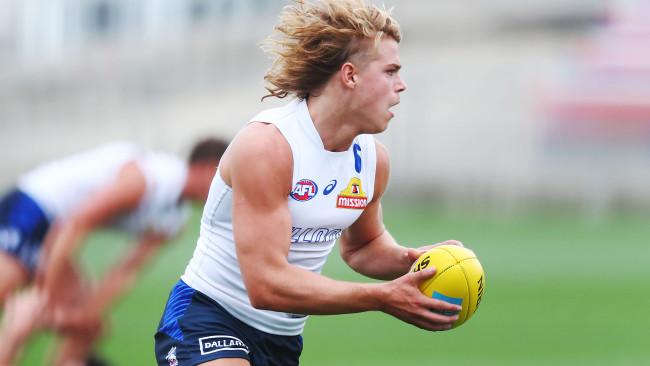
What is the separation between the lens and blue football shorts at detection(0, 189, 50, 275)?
8.05m

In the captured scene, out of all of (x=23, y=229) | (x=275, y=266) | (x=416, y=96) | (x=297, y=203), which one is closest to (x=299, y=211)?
(x=297, y=203)

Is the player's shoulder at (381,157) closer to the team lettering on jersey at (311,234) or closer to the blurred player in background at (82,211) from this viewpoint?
the team lettering on jersey at (311,234)

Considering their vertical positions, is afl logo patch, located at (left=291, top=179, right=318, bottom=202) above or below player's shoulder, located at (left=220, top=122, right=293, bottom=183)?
below

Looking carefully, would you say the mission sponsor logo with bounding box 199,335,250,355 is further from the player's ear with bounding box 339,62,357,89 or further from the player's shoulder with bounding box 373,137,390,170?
the player's ear with bounding box 339,62,357,89

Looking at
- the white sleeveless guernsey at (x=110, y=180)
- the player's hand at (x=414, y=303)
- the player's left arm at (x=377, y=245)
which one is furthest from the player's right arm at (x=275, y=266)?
the white sleeveless guernsey at (x=110, y=180)

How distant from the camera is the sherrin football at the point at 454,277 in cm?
493

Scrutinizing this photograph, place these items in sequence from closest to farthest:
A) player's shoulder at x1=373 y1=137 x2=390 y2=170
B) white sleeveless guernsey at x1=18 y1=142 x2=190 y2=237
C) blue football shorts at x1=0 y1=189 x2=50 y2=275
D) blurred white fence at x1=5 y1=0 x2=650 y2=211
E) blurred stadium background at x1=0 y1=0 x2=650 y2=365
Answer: player's shoulder at x1=373 y1=137 x2=390 y2=170, white sleeveless guernsey at x1=18 y1=142 x2=190 y2=237, blue football shorts at x1=0 y1=189 x2=50 y2=275, blurred stadium background at x1=0 y1=0 x2=650 y2=365, blurred white fence at x1=5 y1=0 x2=650 y2=211

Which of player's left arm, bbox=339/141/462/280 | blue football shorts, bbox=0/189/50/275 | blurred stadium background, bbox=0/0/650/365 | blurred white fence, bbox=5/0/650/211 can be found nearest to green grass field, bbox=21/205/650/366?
blurred stadium background, bbox=0/0/650/365

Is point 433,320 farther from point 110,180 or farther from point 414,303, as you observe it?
point 110,180

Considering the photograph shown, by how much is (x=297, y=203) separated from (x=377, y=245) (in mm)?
773

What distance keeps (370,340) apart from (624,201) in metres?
11.2

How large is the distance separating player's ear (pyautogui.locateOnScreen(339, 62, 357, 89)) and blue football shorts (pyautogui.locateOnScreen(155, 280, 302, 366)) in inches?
42.9

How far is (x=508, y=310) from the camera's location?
12.1 meters

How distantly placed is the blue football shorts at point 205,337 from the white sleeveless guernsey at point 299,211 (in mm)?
37
